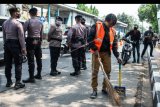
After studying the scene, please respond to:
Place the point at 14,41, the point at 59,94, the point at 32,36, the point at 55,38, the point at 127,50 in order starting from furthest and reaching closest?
the point at 127,50 < the point at 55,38 < the point at 32,36 < the point at 14,41 < the point at 59,94

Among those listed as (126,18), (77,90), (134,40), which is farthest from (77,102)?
(126,18)

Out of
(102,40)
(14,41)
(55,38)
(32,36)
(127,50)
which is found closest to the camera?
(102,40)

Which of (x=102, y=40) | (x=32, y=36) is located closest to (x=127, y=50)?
(x=32, y=36)

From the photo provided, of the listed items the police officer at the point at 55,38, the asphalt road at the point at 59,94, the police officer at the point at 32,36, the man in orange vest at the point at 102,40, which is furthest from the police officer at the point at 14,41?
the police officer at the point at 55,38

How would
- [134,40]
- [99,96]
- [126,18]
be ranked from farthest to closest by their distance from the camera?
[126,18], [134,40], [99,96]

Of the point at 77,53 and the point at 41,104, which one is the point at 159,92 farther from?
the point at 77,53

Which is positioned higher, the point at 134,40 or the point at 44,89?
the point at 134,40

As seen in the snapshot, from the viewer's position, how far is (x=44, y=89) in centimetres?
752

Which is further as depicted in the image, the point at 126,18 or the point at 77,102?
the point at 126,18

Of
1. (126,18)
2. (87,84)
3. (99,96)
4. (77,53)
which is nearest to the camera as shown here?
(99,96)

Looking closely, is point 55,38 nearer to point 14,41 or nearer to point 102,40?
point 14,41

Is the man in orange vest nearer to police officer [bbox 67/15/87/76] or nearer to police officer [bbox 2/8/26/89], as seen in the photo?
police officer [bbox 2/8/26/89]

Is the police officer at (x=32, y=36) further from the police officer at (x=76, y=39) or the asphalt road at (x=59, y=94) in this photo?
the police officer at (x=76, y=39)

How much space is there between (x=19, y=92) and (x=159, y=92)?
2956 mm
